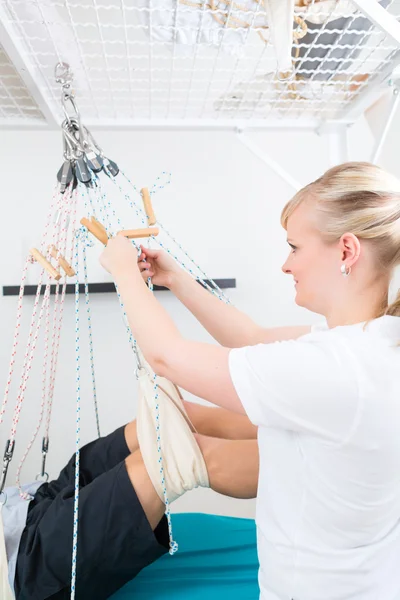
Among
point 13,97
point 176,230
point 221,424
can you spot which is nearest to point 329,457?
point 221,424

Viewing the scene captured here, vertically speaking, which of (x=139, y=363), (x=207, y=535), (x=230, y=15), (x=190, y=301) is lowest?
(x=207, y=535)

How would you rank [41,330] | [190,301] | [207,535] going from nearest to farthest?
[190,301] → [207,535] → [41,330]

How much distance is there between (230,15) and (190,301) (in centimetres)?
55

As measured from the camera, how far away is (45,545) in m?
0.94

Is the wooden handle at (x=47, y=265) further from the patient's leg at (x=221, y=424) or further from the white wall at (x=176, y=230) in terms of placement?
the white wall at (x=176, y=230)

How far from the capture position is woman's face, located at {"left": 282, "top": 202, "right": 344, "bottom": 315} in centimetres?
80

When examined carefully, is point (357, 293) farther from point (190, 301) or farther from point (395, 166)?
point (395, 166)

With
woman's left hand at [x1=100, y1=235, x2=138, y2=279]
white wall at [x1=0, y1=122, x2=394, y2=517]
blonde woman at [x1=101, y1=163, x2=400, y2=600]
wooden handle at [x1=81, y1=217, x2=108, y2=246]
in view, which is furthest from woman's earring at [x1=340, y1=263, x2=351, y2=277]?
white wall at [x1=0, y1=122, x2=394, y2=517]

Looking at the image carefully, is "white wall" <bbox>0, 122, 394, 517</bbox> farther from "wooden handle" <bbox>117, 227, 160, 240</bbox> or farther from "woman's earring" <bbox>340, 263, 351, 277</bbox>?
"woman's earring" <bbox>340, 263, 351, 277</bbox>

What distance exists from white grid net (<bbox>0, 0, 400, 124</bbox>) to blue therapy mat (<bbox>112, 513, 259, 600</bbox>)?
994mm

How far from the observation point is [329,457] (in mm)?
719

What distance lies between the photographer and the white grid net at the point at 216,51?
987 mm

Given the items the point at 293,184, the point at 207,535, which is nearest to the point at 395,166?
the point at 293,184

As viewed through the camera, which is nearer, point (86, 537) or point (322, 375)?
point (322, 375)
